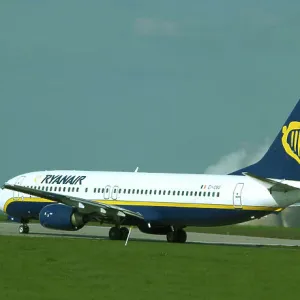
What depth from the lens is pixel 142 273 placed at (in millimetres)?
28812

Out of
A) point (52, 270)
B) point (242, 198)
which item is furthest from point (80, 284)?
point (242, 198)

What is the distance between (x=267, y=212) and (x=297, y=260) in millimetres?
13882

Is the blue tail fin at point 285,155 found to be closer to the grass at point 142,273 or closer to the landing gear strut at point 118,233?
the landing gear strut at point 118,233

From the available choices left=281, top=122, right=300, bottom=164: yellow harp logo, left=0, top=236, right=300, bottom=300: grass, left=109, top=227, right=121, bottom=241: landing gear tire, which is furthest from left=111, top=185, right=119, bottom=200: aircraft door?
left=0, top=236, right=300, bottom=300: grass

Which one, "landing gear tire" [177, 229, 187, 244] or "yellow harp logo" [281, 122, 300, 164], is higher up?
"yellow harp logo" [281, 122, 300, 164]

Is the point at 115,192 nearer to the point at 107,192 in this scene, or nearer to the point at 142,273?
the point at 107,192

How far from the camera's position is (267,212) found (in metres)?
49.2

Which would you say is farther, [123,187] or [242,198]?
[123,187]

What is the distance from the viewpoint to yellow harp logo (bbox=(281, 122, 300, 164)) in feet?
163

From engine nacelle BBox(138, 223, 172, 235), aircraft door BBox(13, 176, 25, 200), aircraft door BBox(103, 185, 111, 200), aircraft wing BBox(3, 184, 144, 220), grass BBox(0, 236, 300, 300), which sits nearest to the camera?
grass BBox(0, 236, 300, 300)

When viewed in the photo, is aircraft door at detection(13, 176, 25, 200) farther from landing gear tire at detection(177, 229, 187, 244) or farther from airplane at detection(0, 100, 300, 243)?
landing gear tire at detection(177, 229, 187, 244)

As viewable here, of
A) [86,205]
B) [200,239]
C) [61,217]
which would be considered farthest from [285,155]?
[200,239]

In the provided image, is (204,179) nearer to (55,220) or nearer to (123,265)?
(55,220)

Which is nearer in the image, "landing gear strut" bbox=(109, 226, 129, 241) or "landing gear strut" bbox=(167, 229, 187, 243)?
"landing gear strut" bbox=(109, 226, 129, 241)
